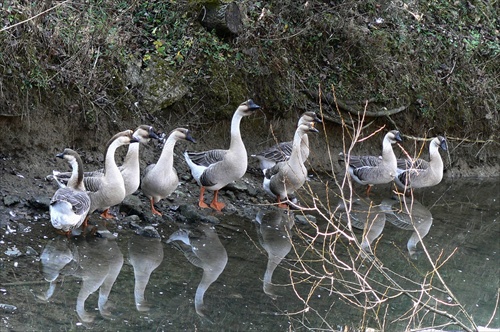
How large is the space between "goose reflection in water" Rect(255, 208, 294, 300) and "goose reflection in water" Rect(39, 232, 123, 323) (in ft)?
5.46

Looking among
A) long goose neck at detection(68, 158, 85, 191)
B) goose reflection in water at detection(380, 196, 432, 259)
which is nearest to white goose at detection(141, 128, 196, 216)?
long goose neck at detection(68, 158, 85, 191)

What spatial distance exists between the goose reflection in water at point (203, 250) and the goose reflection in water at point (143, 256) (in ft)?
0.85

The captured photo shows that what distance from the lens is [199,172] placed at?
11281 mm

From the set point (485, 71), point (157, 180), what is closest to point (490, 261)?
point (157, 180)

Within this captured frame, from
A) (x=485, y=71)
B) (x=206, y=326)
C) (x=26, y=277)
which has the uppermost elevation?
(x=26, y=277)

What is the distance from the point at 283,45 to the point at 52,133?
485 centimetres

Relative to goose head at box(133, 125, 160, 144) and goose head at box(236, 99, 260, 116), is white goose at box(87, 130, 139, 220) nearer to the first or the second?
goose head at box(133, 125, 160, 144)

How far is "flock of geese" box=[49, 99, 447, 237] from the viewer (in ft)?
30.1

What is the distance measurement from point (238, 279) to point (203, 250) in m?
0.94

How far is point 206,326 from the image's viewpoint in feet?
23.0

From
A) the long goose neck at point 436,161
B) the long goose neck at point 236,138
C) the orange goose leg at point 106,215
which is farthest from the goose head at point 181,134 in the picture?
the long goose neck at point 436,161

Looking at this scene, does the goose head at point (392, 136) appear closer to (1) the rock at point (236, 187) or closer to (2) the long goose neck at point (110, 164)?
(1) the rock at point (236, 187)

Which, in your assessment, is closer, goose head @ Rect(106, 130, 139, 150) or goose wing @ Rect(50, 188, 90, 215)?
goose wing @ Rect(50, 188, 90, 215)

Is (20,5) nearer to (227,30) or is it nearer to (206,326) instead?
(227,30)
